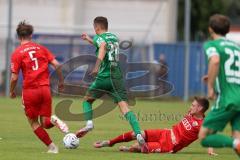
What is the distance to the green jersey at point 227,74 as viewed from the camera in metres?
10.6

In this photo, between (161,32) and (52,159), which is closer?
(52,159)

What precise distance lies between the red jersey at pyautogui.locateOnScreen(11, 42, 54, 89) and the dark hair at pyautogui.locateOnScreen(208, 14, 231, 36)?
3.55 metres

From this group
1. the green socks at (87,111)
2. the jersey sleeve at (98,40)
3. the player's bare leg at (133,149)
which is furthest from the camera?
the green socks at (87,111)

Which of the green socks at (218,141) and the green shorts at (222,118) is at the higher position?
the green shorts at (222,118)

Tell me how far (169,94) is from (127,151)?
23327mm

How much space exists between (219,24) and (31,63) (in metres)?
3.75

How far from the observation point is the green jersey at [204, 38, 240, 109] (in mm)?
10586

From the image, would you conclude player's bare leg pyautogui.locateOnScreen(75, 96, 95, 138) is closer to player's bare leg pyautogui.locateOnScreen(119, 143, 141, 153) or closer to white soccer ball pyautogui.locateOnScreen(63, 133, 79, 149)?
white soccer ball pyautogui.locateOnScreen(63, 133, 79, 149)

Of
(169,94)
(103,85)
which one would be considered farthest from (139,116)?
(169,94)

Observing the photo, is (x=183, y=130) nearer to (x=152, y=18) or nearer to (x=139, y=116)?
(x=139, y=116)

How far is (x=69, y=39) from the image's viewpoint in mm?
38469

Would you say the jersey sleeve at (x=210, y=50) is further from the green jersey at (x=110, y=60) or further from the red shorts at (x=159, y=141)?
the green jersey at (x=110, y=60)

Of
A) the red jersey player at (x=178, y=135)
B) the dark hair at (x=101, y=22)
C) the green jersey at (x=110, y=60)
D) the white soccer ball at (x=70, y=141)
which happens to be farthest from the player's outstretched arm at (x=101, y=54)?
the red jersey player at (x=178, y=135)


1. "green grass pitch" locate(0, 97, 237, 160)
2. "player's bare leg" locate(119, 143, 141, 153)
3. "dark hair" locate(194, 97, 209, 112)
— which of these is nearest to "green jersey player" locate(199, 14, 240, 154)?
"green grass pitch" locate(0, 97, 237, 160)
